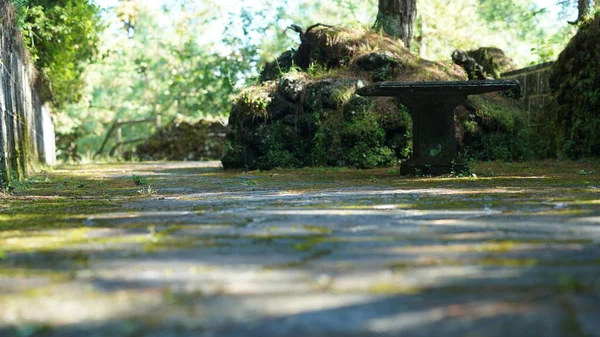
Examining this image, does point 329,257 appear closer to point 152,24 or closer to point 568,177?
point 568,177

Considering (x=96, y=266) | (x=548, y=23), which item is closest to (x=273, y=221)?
(x=96, y=266)

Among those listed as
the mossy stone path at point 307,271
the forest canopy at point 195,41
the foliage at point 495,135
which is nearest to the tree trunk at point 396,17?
the forest canopy at point 195,41

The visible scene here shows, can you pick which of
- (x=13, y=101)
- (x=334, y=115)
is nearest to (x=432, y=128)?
(x=334, y=115)

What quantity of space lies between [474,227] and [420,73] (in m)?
8.67

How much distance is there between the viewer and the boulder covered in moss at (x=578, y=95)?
1044 centimetres

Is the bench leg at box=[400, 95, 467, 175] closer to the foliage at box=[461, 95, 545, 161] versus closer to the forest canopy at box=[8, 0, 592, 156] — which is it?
the foliage at box=[461, 95, 545, 161]

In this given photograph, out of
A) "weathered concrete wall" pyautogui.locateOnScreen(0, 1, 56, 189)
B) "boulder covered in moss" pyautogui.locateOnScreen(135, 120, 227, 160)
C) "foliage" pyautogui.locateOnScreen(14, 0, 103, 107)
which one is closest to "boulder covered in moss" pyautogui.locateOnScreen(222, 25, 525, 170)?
"weathered concrete wall" pyautogui.locateOnScreen(0, 1, 56, 189)

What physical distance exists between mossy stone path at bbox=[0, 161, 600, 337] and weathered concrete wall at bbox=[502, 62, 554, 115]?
8.82 m

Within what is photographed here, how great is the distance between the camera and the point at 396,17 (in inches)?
508

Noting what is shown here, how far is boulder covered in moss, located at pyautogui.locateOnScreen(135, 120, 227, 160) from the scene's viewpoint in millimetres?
21031

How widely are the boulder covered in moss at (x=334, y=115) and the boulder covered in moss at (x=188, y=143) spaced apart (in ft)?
31.5

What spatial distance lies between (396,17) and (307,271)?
1154 cm

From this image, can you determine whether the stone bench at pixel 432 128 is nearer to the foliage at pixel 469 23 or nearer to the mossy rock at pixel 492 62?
the foliage at pixel 469 23

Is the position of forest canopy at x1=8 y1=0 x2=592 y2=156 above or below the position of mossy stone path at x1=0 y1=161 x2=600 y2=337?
above
